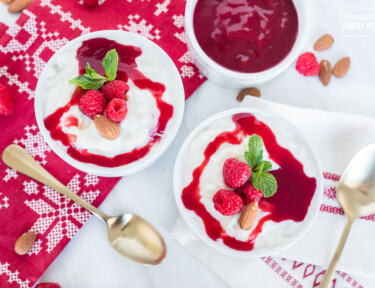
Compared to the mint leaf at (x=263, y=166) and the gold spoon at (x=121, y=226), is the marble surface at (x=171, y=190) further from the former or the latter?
the mint leaf at (x=263, y=166)

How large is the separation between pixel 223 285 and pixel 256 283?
0.13 m

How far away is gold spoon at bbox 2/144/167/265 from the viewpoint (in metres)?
1.59

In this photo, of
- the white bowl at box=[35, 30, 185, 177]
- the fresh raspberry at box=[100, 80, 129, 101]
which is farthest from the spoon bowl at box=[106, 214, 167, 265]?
the fresh raspberry at box=[100, 80, 129, 101]

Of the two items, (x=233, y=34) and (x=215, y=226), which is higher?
(x=233, y=34)

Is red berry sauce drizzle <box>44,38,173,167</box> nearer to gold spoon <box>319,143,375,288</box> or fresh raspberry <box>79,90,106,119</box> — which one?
fresh raspberry <box>79,90,106,119</box>

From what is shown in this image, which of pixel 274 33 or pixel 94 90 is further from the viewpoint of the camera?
pixel 274 33

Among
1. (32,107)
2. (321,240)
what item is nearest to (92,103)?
(32,107)

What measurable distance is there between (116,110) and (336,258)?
0.96 meters

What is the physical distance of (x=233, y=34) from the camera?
5.09 feet

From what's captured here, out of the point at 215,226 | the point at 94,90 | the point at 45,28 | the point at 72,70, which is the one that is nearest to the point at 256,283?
the point at 215,226

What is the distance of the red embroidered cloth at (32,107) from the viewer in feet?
5.28

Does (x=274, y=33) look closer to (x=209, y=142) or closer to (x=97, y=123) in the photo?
(x=209, y=142)

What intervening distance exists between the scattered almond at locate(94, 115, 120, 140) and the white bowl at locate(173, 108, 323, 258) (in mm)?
248

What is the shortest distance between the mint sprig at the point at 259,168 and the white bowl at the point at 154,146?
27cm
